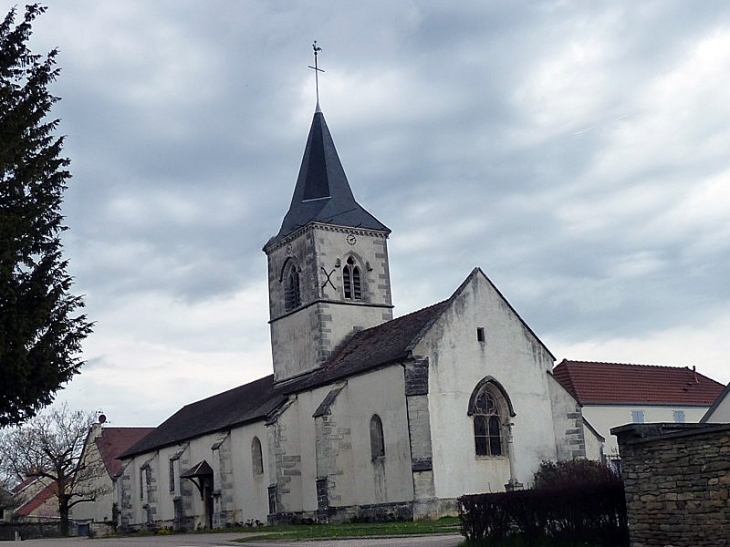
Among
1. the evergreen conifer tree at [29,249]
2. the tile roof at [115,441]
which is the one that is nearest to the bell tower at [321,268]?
the evergreen conifer tree at [29,249]

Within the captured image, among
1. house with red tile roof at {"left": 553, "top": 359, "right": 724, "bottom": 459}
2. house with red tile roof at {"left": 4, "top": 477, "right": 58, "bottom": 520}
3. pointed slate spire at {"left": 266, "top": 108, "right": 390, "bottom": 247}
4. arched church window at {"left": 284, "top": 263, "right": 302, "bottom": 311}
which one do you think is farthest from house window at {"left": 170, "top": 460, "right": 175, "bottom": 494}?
house with red tile roof at {"left": 4, "top": 477, "right": 58, "bottom": 520}

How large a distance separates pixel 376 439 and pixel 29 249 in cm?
1757

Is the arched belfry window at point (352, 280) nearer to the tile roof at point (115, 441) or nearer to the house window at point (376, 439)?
the house window at point (376, 439)

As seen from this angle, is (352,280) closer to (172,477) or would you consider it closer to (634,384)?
(172,477)

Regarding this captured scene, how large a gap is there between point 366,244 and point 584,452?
1381 cm

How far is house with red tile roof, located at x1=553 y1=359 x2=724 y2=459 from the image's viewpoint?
168 feet

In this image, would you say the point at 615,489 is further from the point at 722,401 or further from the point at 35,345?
the point at 722,401

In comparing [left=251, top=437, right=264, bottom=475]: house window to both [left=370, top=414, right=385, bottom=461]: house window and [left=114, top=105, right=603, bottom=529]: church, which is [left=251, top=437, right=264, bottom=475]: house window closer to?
[left=114, top=105, right=603, bottom=529]: church

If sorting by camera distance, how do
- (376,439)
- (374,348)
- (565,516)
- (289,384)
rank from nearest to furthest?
(565,516) < (376,439) < (374,348) < (289,384)

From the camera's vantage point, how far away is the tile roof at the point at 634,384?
51.8 meters

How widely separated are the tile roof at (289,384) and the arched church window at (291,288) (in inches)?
141

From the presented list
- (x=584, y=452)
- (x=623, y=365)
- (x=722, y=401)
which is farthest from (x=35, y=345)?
(x=623, y=365)

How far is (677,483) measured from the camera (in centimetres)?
1555

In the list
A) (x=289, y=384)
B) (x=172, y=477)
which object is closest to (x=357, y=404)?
(x=289, y=384)
